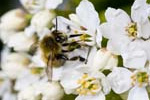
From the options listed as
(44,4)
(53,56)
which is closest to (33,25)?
(44,4)

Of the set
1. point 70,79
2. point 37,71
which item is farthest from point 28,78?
point 70,79

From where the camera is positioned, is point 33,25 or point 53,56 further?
point 33,25

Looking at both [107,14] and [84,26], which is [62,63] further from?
[107,14]

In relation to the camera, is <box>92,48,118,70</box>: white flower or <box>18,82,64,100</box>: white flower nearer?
<box>92,48,118,70</box>: white flower

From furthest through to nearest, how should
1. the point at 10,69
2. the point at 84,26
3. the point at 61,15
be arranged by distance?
1. the point at 10,69
2. the point at 61,15
3. the point at 84,26

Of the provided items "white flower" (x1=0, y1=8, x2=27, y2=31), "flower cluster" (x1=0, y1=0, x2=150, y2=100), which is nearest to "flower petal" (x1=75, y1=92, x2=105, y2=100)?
"flower cluster" (x1=0, y1=0, x2=150, y2=100)

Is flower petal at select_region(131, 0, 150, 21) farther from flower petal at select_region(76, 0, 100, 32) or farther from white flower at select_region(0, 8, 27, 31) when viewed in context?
white flower at select_region(0, 8, 27, 31)

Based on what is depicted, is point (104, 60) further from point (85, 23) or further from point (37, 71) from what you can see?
point (37, 71)
